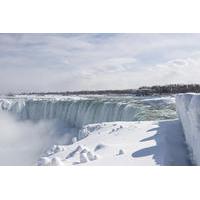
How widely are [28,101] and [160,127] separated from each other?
72.5 feet

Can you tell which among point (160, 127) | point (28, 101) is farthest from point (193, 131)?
point (28, 101)

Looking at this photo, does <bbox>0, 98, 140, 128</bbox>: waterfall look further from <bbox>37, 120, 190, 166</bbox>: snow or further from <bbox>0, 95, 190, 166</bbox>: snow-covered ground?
<bbox>37, 120, 190, 166</bbox>: snow

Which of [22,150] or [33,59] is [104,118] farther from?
[33,59]

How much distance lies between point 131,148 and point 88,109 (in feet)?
49.8

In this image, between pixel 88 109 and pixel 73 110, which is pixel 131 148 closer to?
pixel 88 109

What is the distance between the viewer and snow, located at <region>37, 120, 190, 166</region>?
6.24 metres

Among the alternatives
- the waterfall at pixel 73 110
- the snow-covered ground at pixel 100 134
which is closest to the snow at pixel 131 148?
the snow-covered ground at pixel 100 134

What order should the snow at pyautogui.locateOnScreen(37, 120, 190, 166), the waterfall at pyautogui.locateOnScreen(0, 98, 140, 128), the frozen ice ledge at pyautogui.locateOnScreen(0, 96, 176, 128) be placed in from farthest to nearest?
1. the waterfall at pyautogui.locateOnScreen(0, 98, 140, 128)
2. the frozen ice ledge at pyautogui.locateOnScreen(0, 96, 176, 128)
3. the snow at pyautogui.locateOnScreen(37, 120, 190, 166)

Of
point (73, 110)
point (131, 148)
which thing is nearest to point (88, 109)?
point (73, 110)

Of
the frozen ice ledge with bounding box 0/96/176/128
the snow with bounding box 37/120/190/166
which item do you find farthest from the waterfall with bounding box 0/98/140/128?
the snow with bounding box 37/120/190/166

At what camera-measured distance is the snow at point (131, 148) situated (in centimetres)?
624

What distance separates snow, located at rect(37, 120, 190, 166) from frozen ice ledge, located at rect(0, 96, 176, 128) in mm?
3679

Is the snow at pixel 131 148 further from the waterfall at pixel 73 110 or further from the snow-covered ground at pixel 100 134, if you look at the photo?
the waterfall at pixel 73 110

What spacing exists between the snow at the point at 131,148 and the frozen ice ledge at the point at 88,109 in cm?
368
